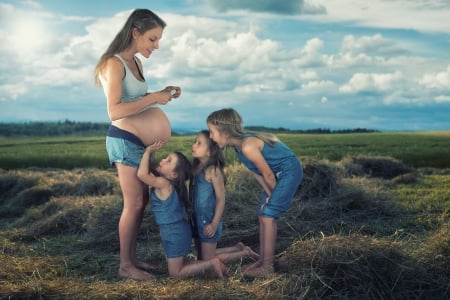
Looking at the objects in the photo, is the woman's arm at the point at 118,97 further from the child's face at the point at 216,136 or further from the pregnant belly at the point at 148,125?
the child's face at the point at 216,136

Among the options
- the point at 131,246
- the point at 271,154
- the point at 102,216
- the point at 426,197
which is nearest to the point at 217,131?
the point at 271,154

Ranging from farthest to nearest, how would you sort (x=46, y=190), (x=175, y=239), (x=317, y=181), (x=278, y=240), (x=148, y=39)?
(x=46, y=190)
(x=317, y=181)
(x=278, y=240)
(x=175, y=239)
(x=148, y=39)

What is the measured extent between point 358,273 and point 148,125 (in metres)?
1.68

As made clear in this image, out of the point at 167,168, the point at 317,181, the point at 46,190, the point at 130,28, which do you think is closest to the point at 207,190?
the point at 167,168

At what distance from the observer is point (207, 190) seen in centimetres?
442

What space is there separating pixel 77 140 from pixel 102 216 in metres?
19.0

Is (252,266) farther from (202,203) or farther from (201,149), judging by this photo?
(201,149)

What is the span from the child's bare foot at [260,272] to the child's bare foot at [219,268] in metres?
0.16

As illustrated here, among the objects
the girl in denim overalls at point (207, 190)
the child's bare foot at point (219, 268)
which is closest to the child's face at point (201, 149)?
the girl in denim overalls at point (207, 190)

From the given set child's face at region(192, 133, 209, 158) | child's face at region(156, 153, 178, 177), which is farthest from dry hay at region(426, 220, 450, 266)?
child's face at region(156, 153, 178, 177)

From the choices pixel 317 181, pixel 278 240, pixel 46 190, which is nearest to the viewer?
pixel 278 240

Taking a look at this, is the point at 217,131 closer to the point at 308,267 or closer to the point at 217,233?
the point at 217,233

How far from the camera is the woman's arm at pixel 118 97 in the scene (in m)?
3.99

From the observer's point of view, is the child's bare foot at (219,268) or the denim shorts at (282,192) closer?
the child's bare foot at (219,268)
